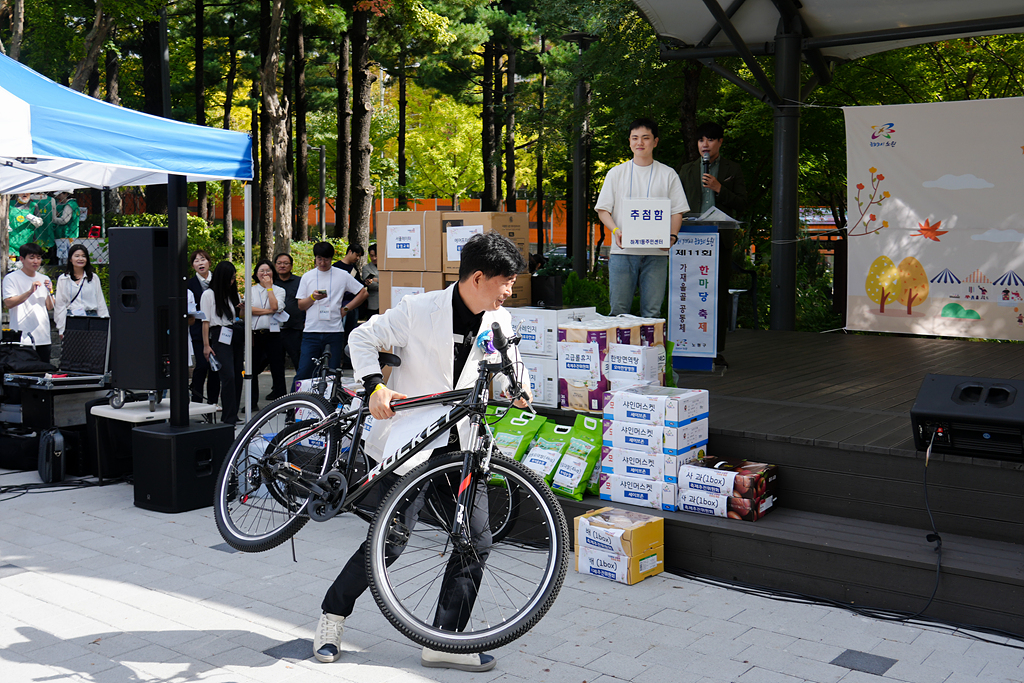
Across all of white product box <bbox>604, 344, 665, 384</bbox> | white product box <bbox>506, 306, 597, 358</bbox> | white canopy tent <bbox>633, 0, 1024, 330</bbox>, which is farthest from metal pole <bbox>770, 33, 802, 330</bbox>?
white product box <bbox>604, 344, 665, 384</bbox>

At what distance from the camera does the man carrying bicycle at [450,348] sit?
3592 mm

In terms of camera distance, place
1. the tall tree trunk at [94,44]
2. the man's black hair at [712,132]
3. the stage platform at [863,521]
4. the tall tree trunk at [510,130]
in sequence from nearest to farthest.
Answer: the stage platform at [863,521] → the man's black hair at [712,132] → the tall tree trunk at [94,44] → the tall tree trunk at [510,130]

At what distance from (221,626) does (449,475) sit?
1559 mm

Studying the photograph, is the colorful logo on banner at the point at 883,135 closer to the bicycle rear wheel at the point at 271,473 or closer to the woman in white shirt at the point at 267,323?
the woman in white shirt at the point at 267,323

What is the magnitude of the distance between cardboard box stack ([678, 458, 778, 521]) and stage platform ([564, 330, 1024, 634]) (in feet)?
0.22

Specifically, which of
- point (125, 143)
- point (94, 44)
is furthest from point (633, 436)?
point (94, 44)

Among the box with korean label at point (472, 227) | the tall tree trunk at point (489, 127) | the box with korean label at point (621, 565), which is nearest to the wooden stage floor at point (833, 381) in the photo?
the box with korean label at point (621, 565)

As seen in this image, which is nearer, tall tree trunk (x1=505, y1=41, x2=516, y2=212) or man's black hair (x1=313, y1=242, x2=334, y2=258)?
man's black hair (x1=313, y1=242, x2=334, y2=258)

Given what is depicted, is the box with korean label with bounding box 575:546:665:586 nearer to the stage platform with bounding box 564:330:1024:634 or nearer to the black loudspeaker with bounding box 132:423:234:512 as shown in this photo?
the stage platform with bounding box 564:330:1024:634

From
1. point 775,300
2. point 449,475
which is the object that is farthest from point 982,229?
point 449,475

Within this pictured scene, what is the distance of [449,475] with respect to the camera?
3686mm

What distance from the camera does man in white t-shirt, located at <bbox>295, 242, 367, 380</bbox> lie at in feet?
30.3

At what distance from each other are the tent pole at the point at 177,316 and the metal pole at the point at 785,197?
747cm

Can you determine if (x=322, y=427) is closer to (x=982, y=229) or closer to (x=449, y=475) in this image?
(x=449, y=475)
